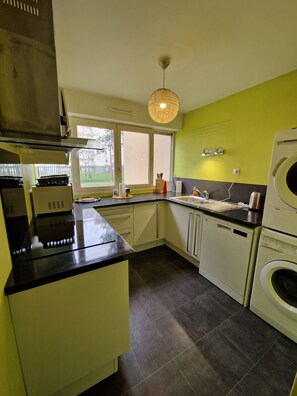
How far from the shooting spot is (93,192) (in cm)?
261

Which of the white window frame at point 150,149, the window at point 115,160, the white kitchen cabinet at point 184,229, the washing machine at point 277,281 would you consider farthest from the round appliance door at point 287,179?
the white window frame at point 150,149

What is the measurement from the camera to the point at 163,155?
3.28 metres

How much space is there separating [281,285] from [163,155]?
259 centimetres

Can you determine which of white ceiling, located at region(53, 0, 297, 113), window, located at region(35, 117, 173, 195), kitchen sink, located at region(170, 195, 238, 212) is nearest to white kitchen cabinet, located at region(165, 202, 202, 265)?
kitchen sink, located at region(170, 195, 238, 212)

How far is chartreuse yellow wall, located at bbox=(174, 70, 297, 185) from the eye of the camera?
5.74ft

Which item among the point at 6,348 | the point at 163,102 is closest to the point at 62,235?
the point at 6,348

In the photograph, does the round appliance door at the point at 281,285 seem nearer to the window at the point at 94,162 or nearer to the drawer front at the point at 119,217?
the drawer front at the point at 119,217

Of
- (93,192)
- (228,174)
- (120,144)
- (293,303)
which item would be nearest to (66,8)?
(120,144)

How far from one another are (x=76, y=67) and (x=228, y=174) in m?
2.20

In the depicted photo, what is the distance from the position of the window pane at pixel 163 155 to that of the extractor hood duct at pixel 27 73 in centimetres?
252

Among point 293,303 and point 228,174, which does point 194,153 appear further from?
point 293,303

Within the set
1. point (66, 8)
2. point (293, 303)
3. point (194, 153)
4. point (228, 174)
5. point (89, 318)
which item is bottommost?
point (293, 303)

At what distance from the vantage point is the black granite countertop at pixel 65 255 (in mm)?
753

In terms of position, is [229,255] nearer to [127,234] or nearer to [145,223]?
[145,223]
